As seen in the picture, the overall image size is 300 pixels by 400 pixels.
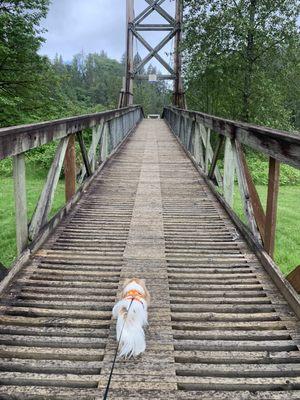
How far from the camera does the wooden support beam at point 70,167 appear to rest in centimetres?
450

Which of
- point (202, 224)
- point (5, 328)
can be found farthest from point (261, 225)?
point (5, 328)

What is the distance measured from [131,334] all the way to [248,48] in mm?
13238

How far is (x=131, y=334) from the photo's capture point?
1992 mm

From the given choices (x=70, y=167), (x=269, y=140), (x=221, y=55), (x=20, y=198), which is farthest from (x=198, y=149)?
(x=221, y=55)

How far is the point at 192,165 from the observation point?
305 inches

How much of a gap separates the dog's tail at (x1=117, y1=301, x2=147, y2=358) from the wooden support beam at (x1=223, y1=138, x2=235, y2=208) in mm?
2616

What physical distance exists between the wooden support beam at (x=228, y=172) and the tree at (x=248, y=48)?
933 centimetres

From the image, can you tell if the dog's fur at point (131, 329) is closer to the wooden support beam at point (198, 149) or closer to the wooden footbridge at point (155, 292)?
the wooden footbridge at point (155, 292)

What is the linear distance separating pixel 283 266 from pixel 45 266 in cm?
343

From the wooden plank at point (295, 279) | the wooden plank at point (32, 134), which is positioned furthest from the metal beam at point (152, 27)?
the wooden plank at point (295, 279)

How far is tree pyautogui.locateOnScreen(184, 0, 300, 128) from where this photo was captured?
42.5ft

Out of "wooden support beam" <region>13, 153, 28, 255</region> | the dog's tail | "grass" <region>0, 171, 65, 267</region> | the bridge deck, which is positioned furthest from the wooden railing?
"grass" <region>0, 171, 65, 267</region>

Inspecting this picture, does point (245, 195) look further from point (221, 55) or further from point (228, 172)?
point (221, 55)

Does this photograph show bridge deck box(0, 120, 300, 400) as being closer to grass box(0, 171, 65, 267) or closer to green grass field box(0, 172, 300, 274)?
green grass field box(0, 172, 300, 274)
